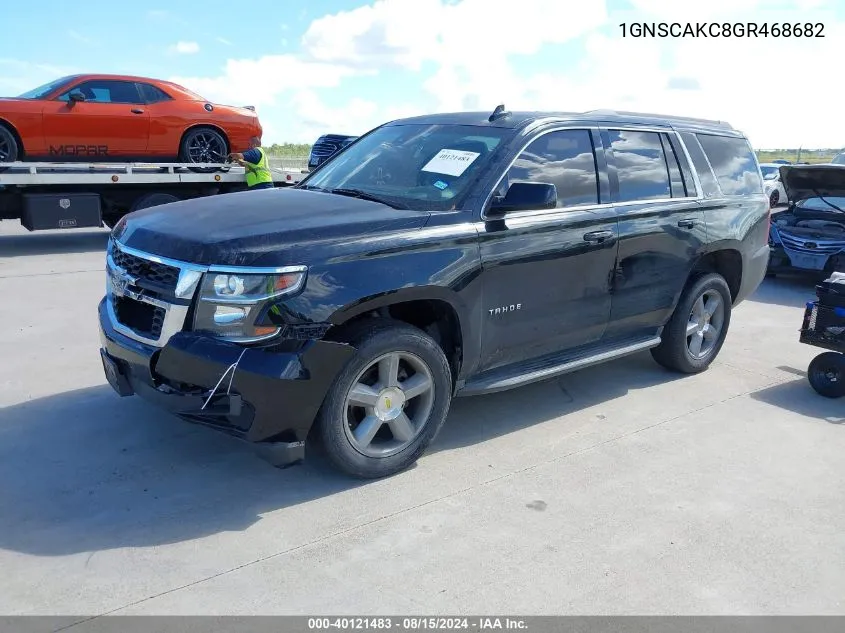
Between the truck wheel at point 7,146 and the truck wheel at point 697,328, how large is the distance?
923 centimetres

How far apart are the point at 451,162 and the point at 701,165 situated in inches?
92.0

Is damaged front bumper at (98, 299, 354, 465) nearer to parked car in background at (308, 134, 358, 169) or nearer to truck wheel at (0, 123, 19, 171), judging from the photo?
truck wheel at (0, 123, 19, 171)

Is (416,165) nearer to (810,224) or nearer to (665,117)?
(665,117)

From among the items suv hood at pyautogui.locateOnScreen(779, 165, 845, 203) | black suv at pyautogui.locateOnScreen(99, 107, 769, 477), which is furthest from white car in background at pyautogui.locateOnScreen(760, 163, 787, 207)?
black suv at pyautogui.locateOnScreen(99, 107, 769, 477)

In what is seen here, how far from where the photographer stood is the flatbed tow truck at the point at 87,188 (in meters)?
10.9

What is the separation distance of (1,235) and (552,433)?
1175 centimetres

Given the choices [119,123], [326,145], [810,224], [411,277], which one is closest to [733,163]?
[411,277]

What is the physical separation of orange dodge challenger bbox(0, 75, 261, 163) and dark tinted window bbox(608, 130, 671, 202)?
871 cm

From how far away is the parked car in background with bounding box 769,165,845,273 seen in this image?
9359 mm

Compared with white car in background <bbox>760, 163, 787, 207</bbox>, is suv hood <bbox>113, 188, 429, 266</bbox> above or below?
Result: above

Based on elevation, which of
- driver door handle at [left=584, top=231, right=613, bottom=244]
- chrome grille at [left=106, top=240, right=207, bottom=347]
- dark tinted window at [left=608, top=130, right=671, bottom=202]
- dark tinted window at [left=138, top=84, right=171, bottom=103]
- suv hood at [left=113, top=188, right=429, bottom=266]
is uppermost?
dark tinted window at [left=138, top=84, right=171, bottom=103]

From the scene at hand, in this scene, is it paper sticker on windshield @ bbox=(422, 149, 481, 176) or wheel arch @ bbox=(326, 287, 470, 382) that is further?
paper sticker on windshield @ bbox=(422, 149, 481, 176)

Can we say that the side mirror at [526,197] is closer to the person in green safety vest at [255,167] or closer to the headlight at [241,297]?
the headlight at [241,297]

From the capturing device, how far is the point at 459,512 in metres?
3.75
